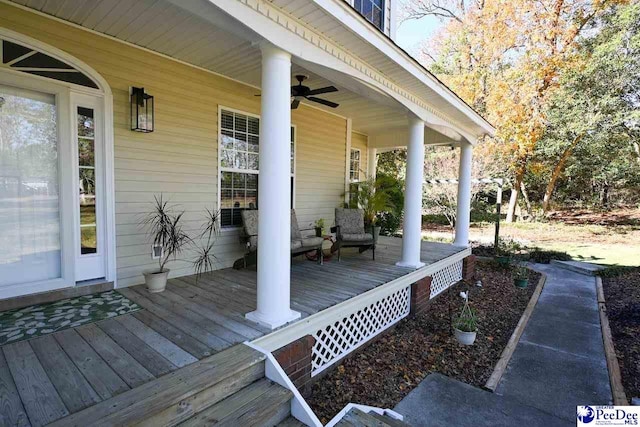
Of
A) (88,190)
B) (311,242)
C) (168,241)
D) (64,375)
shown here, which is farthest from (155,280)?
(311,242)

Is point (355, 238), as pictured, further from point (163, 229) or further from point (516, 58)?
point (516, 58)

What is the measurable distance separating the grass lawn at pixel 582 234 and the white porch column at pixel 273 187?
375 inches

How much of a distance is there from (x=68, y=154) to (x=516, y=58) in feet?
47.9

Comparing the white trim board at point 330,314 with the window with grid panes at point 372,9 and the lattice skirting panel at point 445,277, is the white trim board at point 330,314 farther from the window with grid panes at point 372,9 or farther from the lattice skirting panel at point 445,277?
the window with grid panes at point 372,9

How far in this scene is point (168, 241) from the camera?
13.5 feet

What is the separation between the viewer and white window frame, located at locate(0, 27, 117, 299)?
124 inches

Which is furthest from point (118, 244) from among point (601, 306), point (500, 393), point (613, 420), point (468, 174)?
point (601, 306)

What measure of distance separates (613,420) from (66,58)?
20.4ft

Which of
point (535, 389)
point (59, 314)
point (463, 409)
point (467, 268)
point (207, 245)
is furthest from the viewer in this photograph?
point (467, 268)

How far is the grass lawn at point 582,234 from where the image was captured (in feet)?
33.6

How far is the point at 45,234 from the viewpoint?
3400mm

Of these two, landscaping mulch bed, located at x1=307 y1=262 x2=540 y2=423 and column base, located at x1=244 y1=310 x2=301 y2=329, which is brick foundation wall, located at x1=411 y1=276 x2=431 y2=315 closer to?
landscaping mulch bed, located at x1=307 y1=262 x2=540 y2=423

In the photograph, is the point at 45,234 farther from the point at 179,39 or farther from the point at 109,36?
the point at 179,39

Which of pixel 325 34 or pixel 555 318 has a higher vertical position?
pixel 325 34
